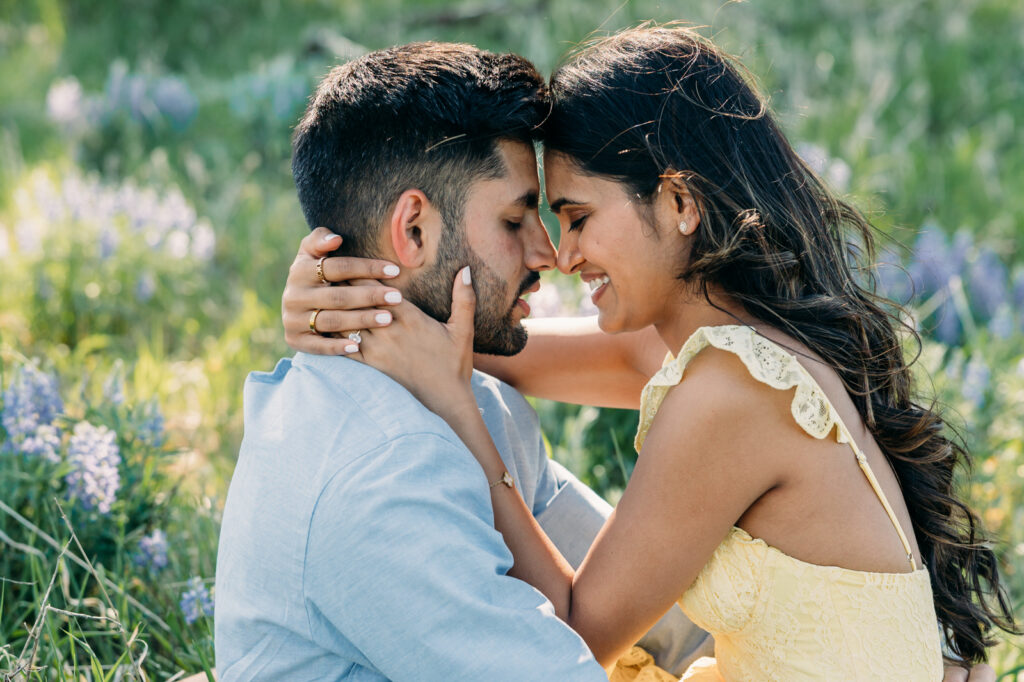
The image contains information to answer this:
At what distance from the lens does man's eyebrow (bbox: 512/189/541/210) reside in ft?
6.45

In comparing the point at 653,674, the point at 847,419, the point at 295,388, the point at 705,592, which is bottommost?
the point at 653,674

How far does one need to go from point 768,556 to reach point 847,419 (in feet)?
0.97

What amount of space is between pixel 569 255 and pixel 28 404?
1.49 meters

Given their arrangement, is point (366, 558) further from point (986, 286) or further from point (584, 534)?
point (986, 286)

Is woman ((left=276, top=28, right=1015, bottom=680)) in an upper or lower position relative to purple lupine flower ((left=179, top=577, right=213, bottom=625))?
upper

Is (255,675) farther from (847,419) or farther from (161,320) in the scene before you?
(161,320)

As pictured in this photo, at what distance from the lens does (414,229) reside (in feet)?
6.27

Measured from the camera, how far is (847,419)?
1860mm

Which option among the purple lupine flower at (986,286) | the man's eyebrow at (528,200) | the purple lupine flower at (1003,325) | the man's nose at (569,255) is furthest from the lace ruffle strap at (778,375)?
the purple lupine flower at (986,286)

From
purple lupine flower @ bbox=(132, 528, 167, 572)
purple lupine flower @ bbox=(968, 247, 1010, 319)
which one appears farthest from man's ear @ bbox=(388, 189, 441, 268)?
purple lupine flower @ bbox=(968, 247, 1010, 319)

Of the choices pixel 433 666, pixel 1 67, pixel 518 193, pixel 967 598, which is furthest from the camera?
pixel 1 67

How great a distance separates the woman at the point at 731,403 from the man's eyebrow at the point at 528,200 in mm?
40

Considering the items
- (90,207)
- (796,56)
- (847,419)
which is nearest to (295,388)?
(847,419)

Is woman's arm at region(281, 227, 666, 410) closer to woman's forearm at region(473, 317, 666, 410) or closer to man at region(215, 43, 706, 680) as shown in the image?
woman's forearm at region(473, 317, 666, 410)
